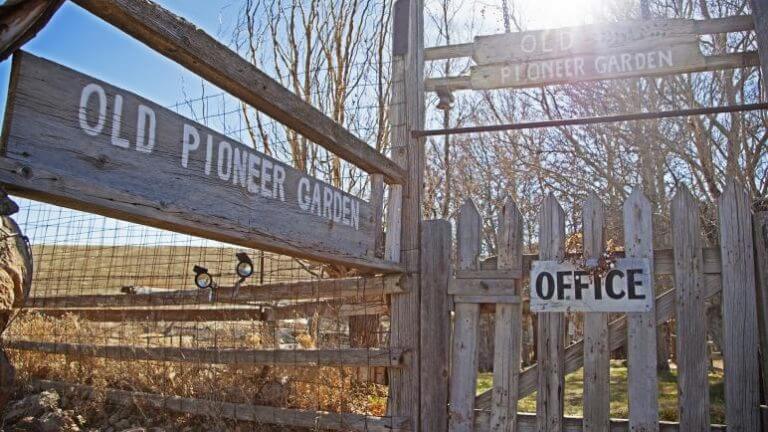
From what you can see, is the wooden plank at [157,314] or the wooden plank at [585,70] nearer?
the wooden plank at [585,70]

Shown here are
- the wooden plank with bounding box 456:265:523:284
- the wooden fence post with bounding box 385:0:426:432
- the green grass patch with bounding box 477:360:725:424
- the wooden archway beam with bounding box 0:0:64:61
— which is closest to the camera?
the wooden archway beam with bounding box 0:0:64:61

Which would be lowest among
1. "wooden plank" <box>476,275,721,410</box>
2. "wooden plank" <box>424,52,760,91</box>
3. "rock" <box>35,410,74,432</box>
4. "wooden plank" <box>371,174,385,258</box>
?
"rock" <box>35,410,74,432</box>

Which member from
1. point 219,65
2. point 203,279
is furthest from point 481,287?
point 203,279

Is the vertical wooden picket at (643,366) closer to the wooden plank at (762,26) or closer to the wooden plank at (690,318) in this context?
the wooden plank at (690,318)

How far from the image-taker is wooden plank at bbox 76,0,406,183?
198 centimetres

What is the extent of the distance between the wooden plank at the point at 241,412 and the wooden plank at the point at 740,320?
1.72m

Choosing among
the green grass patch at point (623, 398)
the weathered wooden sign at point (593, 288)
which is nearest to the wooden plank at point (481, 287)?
the weathered wooden sign at point (593, 288)

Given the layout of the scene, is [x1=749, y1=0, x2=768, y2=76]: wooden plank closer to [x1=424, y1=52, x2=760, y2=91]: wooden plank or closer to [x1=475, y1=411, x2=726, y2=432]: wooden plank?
[x1=424, y1=52, x2=760, y2=91]: wooden plank

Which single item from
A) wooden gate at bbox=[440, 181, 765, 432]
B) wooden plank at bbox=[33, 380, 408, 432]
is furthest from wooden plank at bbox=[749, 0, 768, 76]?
wooden plank at bbox=[33, 380, 408, 432]

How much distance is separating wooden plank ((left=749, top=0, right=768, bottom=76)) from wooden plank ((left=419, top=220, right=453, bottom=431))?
2074 millimetres

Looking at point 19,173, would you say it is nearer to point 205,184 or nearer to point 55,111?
point 55,111

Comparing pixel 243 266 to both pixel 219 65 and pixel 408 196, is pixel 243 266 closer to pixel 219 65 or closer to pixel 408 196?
pixel 408 196

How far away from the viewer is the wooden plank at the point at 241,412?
3.49 m

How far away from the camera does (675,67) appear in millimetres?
3768
